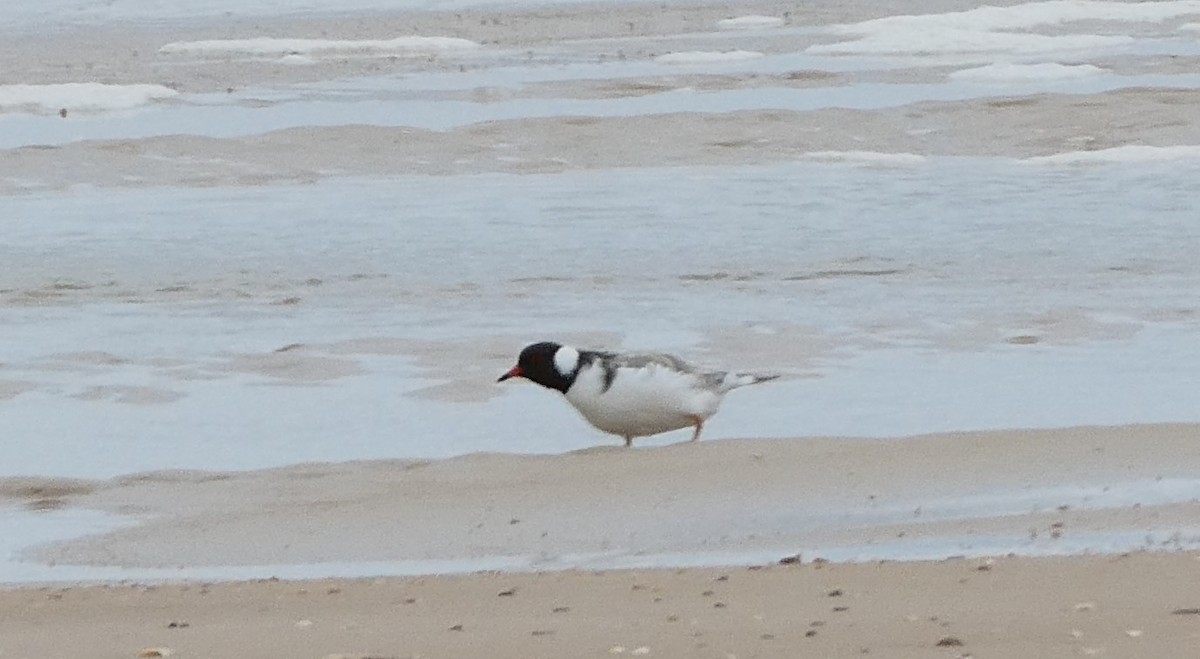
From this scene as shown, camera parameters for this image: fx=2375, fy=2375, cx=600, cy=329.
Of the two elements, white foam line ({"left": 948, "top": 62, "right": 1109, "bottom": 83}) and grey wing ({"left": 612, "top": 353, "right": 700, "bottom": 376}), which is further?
white foam line ({"left": 948, "top": 62, "right": 1109, "bottom": 83})

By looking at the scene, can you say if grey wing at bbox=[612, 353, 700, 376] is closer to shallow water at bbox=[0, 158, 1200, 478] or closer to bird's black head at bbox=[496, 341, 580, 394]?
bird's black head at bbox=[496, 341, 580, 394]

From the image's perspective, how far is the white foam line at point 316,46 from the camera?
89.9ft

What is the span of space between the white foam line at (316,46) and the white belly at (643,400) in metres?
19.5

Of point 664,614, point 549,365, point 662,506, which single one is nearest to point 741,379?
point 549,365

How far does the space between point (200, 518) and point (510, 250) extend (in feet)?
19.4

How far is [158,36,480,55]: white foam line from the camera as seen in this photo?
89.9 feet

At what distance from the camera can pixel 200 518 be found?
6.79m

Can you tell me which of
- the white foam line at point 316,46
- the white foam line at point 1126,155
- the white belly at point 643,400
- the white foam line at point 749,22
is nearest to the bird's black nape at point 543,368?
the white belly at point 643,400

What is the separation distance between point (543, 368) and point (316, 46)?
66.4 ft

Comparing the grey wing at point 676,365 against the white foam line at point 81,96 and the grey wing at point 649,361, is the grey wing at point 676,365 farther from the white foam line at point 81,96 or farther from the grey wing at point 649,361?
the white foam line at point 81,96

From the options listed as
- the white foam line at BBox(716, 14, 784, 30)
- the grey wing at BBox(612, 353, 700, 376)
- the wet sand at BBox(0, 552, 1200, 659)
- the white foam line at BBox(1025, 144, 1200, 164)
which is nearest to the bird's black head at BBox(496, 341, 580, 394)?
the grey wing at BBox(612, 353, 700, 376)

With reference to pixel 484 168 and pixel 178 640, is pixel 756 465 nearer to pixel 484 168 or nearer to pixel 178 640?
pixel 178 640

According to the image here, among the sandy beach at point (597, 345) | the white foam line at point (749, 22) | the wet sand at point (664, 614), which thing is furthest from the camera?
the white foam line at point (749, 22)

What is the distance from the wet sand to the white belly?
213 cm
